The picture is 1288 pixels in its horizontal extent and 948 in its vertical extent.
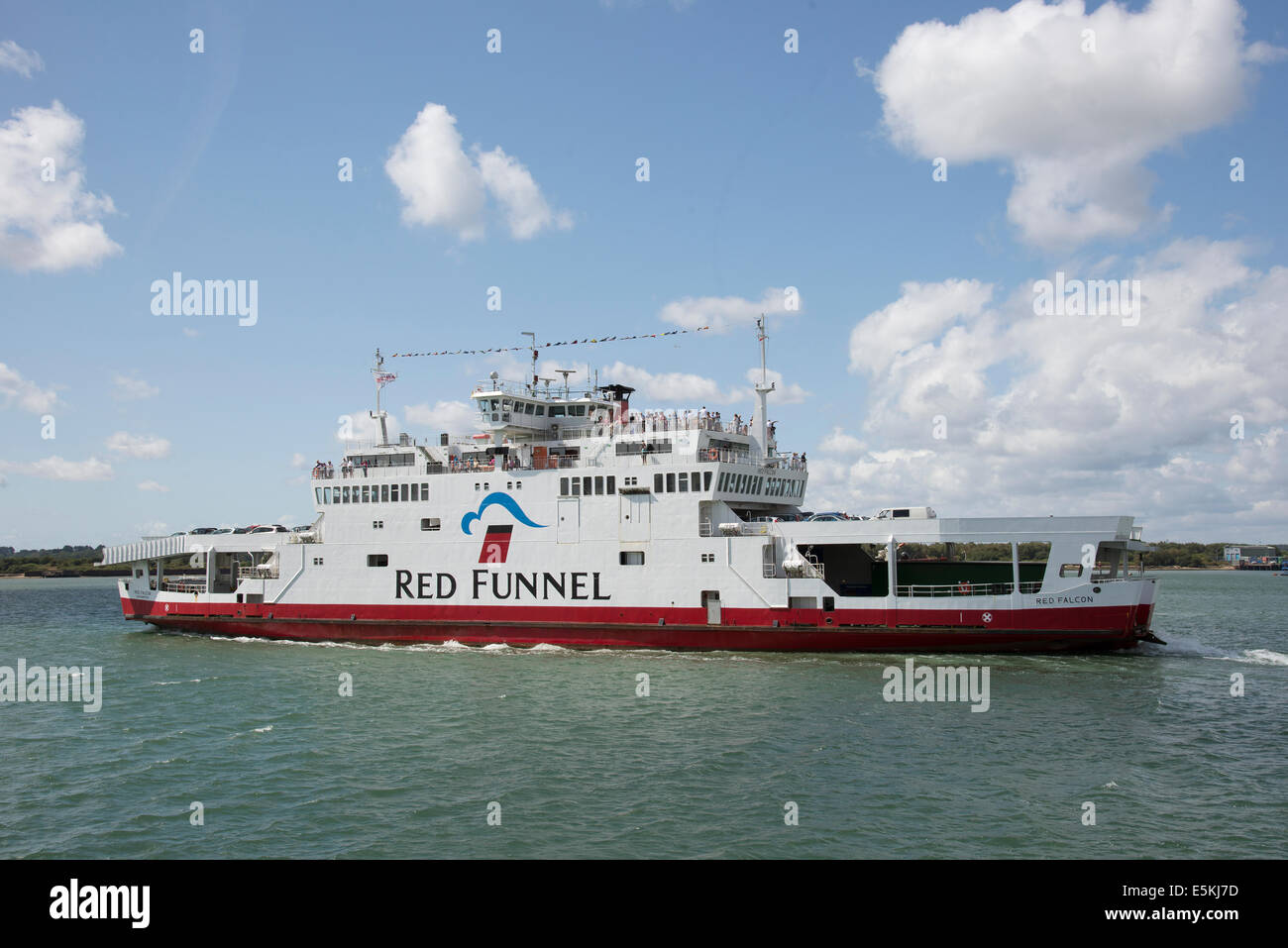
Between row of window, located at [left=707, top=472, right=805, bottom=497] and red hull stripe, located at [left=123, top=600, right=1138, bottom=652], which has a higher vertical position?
row of window, located at [left=707, top=472, right=805, bottom=497]

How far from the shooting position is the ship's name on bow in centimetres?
3028

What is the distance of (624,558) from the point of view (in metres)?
30.0

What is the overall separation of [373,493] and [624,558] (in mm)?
11103

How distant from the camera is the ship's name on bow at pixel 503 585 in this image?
3028cm

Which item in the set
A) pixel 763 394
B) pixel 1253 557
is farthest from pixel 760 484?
pixel 1253 557

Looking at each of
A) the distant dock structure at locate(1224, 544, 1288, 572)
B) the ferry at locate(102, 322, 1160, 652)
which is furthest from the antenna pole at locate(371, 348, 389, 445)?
the distant dock structure at locate(1224, 544, 1288, 572)

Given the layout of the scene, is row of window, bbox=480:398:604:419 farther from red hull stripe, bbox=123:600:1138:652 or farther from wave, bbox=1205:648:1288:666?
wave, bbox=1205:648:1288:666

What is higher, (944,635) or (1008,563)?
(1008,563)

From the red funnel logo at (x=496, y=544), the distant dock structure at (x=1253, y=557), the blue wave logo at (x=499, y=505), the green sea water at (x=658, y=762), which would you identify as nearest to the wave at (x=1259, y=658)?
the green sea water at (x=658, y=762)

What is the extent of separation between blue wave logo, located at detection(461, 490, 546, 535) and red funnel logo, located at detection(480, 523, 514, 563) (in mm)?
505

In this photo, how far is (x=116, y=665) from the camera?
28938 mm

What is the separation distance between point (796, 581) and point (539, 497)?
32.0 feet
